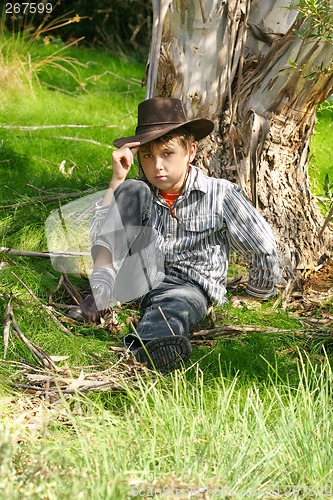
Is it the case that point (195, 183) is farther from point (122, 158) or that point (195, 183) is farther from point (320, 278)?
point (320, 278)

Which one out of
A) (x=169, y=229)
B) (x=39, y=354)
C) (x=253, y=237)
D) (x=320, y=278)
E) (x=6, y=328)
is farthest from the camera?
(x=320, y=278)

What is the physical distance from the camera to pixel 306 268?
5.05 meters

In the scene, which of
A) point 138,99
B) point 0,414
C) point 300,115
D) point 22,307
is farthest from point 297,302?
point 138,99

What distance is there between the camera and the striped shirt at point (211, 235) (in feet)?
14.0

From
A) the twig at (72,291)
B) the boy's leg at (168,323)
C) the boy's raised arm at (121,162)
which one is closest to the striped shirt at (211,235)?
the boy's leg at (168,323)

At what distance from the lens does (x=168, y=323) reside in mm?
3930

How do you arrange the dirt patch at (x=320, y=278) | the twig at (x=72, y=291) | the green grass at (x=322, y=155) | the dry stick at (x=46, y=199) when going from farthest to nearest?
the green grass at (x=322, y=155) < the dry stick at (x=46, y=199) < the dirt patch at (x=320, y=278) < the twig at (x=72, y=291)

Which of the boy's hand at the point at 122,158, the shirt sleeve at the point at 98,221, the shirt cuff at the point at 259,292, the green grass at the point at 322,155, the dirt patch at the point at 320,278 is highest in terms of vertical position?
the boy's hand at the point at 122,158

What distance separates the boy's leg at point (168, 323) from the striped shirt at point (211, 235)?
101mm

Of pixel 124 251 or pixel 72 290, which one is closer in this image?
pixel 124 251

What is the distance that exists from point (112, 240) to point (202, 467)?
1.81 meters

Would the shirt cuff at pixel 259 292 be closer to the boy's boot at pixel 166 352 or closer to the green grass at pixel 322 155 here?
the boy's boot at pixel 166 352

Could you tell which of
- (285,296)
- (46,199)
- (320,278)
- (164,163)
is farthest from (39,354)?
(320,278)

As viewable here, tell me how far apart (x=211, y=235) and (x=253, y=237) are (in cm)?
26
